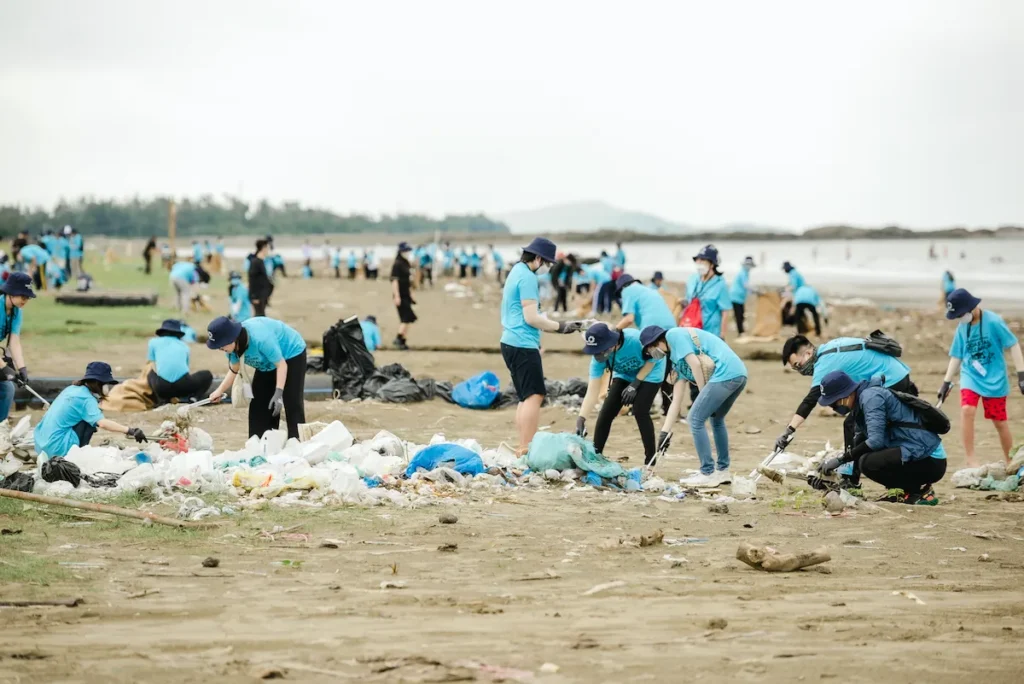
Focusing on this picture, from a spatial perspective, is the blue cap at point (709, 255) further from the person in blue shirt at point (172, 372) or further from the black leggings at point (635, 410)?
the person in blue shirt at point (172, 372)

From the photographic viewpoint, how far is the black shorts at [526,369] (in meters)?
8.89

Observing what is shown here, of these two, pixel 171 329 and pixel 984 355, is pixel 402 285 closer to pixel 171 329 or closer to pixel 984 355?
Result: pixel 171 329

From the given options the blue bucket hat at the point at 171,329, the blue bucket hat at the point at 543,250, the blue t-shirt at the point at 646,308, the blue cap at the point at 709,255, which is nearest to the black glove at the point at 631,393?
the blue bucket hat at the point at 543,250

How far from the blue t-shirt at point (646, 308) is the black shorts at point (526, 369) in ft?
5.67

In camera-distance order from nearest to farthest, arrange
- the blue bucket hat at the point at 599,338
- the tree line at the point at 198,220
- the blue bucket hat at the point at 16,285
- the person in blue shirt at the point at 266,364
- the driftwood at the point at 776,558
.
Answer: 1. the driftwood at the point at 776,558
2. the person in blue shirt at the point at 266,364
3. the blue bucket hat at the point at 599,338
4. the blue bucket hat at the point at 16,285
5. the tree line at the point at 198,220

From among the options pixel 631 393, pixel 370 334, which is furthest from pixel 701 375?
pixel 370 334

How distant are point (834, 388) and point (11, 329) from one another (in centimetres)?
677

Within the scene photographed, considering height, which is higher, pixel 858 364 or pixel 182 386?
pixel 858 364

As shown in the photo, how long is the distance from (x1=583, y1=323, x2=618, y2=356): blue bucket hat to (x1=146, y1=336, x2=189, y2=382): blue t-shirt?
509cm

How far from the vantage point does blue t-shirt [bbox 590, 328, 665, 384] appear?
29.4ft

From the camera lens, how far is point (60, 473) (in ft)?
25.1

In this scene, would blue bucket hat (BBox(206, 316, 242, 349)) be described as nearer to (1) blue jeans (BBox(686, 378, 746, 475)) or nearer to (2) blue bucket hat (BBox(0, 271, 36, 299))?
(2) blue bucket hat (BBox(0, 271, 36, 299))

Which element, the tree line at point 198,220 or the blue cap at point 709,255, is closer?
the blue cap at point 709,255

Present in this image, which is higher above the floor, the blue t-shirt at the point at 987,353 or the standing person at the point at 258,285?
the standing person at the point at 258,285
